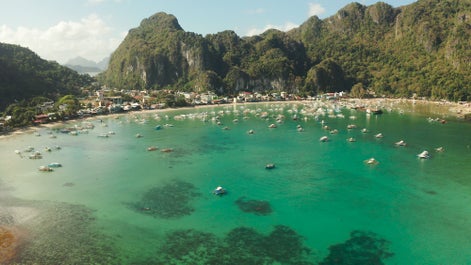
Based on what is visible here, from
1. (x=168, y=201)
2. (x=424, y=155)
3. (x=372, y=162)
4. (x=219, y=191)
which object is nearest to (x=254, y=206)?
(x=219, y=191)

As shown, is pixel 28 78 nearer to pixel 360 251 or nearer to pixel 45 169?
pixel 45 169

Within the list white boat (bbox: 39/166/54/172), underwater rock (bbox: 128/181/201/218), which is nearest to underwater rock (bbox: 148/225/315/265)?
underwater rock (bbox: 128/181/201/218)

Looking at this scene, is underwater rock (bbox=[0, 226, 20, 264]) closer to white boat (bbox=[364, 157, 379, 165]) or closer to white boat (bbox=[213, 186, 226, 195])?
white boat (bbox=[213, 186, 226, 195])

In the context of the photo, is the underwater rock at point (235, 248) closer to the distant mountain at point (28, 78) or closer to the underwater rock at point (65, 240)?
the underwater rock at point (65, 240)

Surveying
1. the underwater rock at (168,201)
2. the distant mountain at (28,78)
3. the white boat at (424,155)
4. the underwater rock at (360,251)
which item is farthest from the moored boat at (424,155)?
the distant mountain at (28,78)

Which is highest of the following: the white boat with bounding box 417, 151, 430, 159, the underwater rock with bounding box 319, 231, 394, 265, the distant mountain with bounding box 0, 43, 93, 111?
the distant mountain with bounding box 0, 43, 93, 111
